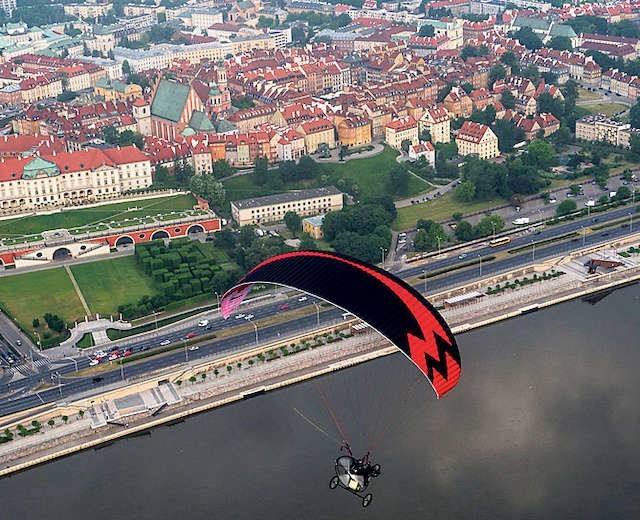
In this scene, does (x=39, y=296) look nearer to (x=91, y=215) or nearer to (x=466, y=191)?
(x=91, y=215)

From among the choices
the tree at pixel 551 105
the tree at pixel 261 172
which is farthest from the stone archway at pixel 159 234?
the tree at pixel 551 105

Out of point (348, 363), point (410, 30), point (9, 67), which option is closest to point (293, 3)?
point (410, 30)

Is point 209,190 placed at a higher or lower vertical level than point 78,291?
A: higher

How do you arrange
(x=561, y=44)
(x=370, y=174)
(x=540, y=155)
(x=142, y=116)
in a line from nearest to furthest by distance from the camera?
(x=370, y=174) < (x=540, y=155) < (x=142, y=116) < (x=561, y=44)

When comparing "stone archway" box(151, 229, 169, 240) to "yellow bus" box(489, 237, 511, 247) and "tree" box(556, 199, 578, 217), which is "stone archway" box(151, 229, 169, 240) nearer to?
"yellow bus" box(489, 237, 511, 247)

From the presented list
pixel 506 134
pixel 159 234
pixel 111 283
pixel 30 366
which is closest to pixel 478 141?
pixel 506 134

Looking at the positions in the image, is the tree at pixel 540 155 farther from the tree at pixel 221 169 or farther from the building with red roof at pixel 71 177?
the building with red roof at pixel 71 177

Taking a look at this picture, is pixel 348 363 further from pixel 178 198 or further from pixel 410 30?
pixel 410 30
